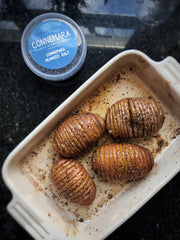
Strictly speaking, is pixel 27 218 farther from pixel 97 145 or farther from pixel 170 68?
→ pixel 170 68

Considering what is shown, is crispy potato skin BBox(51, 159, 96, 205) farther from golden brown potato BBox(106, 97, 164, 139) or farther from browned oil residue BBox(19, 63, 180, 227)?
golden brown potato BBox(106, 97, 164, 139)

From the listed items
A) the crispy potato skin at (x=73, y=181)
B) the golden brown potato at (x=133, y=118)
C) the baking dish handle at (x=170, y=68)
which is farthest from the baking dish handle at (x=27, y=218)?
the baking dish handle at (x=170, y=68)

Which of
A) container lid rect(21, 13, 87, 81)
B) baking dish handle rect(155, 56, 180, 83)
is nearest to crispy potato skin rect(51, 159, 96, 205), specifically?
container lid rect(21, 13, 87, 81)

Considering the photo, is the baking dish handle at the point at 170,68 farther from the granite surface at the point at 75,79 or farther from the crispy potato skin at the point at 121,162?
the crispy potato skin at the point at 121,162

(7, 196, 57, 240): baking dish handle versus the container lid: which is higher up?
the container lid

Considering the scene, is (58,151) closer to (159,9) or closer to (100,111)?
(100,111)

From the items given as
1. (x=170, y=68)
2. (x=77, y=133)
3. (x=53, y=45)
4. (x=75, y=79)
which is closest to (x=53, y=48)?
(x=53, y=45)
